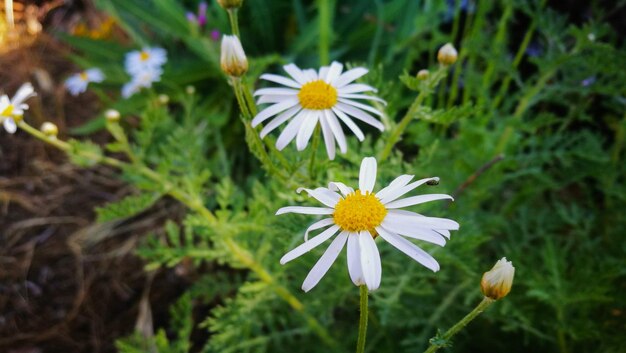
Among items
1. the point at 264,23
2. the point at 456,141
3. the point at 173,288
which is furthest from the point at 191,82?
the point at 456,141

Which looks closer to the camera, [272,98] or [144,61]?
[272,98]

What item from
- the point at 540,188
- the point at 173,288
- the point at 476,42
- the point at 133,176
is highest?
the point at 476,42

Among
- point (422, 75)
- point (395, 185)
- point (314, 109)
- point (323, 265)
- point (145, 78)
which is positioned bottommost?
point (323, 265)

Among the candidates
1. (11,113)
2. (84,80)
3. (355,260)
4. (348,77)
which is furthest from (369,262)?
(84,80)

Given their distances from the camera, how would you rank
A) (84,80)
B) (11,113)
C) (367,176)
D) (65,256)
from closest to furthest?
1. (367,176)
2. (11,113)
3. (65,256)
4. (84,80)

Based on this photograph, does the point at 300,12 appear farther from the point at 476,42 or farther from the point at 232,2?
the point at 232,2

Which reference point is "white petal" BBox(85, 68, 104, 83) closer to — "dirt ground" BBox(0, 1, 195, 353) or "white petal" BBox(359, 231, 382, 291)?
"dirt ground" BBox(0, 1, 195, 353)

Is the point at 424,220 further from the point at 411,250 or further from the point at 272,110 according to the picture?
the point at 272,110
